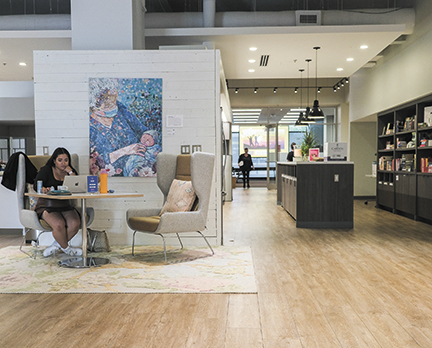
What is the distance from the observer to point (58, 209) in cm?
466

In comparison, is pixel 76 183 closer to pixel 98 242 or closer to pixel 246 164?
pixel 98 242

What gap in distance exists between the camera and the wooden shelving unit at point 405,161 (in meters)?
7.20

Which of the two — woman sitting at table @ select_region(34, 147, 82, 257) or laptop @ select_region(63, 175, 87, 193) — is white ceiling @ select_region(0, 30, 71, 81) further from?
laptop @ select_region(63, 175, 87, 193)

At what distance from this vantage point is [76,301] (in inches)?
126

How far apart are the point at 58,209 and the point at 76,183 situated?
533 millimetres

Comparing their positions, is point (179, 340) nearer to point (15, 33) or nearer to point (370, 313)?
point (370, 313)

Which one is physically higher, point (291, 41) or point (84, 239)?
point (291, 41)

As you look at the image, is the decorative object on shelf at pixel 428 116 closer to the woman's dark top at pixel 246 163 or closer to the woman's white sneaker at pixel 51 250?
the woman's white sneaker at pixel 51 250

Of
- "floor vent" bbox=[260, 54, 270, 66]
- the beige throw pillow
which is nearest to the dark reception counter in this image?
the beige throw pillow

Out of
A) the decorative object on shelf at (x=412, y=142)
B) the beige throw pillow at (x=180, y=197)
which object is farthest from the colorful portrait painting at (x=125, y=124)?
the decorative object on shelf at (x=412, y=142)

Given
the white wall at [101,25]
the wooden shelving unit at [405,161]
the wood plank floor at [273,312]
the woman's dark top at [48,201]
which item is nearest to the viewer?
the wood plank floor at [273,312]

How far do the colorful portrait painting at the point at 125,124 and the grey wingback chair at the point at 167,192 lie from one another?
33 centimetres

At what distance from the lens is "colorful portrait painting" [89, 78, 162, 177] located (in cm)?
534

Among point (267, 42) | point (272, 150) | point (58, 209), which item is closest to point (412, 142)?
point (267, 42)
